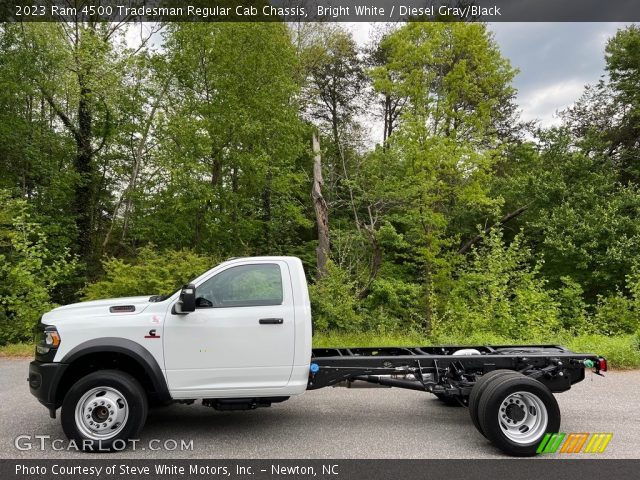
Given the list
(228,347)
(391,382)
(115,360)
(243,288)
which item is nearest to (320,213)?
(391,382)

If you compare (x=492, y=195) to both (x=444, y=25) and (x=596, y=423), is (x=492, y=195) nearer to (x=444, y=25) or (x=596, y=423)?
(x=444, y=25)

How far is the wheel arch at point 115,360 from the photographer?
520 centimetres

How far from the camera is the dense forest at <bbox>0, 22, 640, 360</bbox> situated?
18.6 m

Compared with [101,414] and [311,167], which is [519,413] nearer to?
[101,414]

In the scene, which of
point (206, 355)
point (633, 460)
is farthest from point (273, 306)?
point (633, 460)

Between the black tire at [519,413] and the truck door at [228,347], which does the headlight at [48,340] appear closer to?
the truck door at [228,347]

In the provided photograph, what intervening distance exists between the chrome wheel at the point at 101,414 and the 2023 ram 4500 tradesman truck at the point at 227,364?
0.03 feet

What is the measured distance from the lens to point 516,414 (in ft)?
16.9

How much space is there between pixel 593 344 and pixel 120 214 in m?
20.3

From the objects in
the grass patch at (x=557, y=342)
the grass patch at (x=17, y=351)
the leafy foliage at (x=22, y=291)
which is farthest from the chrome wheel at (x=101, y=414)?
the leafy foliage at (x=22, y=291)

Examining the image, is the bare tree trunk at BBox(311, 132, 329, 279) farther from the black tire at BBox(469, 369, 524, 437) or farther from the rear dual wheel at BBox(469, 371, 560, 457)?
the rear dual wheel at BBox(469, 371, 560, 457)

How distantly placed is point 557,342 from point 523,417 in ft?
19.3

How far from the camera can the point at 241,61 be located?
19.2 meters

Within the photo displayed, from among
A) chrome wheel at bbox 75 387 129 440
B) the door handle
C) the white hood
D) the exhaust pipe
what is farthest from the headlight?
the exhaust pipe
